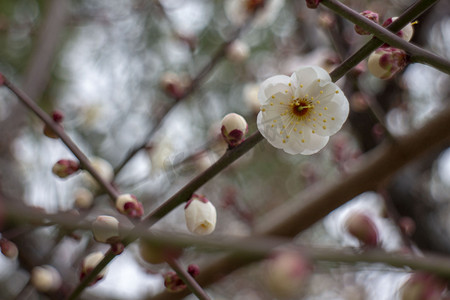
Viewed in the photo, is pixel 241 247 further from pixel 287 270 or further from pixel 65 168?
pixel 65 168

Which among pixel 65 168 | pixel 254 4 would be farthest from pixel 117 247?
pixel 254 4

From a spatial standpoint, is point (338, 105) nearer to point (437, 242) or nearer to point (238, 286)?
point (437, 242)

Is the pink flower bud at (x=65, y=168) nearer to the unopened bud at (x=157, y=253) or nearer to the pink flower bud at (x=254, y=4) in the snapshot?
the unopened bud at (x=157, y=253)

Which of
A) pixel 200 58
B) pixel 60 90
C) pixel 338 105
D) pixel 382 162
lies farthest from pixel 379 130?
pixel 60 90

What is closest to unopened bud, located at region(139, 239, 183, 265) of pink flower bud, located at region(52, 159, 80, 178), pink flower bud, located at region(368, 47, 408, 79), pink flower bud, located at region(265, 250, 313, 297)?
pink flower bud, located at region(265, 250, 313, 297)

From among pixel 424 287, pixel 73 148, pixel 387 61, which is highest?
pixel 73 148

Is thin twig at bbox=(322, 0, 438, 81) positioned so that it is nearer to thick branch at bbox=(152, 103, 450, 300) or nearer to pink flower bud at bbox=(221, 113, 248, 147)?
pink flower bud at bbox=(221, 113, 248, 147)
